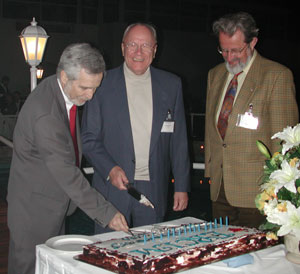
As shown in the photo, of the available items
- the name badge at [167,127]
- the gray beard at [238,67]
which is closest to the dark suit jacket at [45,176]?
the name badge at [167,127]

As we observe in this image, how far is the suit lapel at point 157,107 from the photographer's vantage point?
2.53 metres

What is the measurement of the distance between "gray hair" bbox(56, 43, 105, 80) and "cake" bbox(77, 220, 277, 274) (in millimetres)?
747

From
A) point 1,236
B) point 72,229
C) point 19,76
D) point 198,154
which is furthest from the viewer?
point 19,76

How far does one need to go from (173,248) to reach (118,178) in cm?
75

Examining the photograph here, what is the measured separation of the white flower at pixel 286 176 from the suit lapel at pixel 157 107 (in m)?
1.03

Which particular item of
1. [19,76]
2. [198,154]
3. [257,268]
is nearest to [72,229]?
[257,268]

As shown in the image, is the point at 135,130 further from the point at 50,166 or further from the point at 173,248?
the point at 173,248

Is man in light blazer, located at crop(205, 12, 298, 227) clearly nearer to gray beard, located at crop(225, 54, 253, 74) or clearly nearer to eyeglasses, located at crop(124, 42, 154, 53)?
gray beard, located at crop(225, 54, 253, 74)

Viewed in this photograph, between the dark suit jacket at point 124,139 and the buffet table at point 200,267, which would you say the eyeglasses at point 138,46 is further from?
the buffet table at point 200,267

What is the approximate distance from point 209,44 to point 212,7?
4.92 feet

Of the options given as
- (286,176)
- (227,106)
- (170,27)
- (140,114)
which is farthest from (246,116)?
(170,27)

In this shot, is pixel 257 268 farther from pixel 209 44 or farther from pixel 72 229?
pixel 209 44

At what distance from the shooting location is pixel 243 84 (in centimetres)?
252

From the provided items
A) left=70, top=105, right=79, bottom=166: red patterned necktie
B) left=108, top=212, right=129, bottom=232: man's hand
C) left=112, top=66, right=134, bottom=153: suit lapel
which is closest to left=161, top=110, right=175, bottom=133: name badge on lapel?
left=112, top=66, right=134, bottom=153: suit lapel
